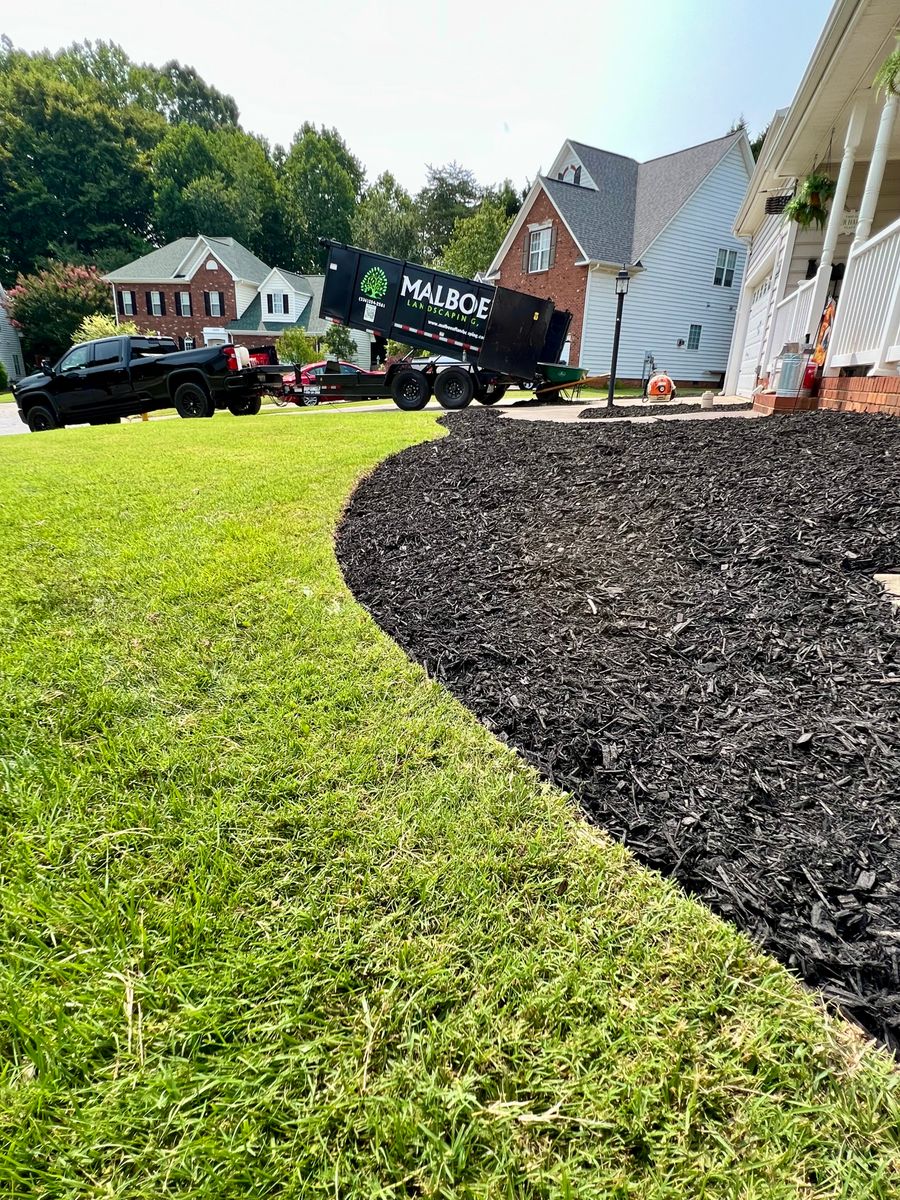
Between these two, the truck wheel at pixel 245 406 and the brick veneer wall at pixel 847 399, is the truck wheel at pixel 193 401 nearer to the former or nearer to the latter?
the truck wheel at pixel 245 406

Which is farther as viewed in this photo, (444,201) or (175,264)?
(444,201)

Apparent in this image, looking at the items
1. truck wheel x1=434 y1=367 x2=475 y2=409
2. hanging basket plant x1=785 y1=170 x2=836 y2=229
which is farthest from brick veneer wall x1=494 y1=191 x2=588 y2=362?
hanging basket plant x1=785 y1=170 x2=836 y2=229

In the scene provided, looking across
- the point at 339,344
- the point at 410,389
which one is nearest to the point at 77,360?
the point at 410,389

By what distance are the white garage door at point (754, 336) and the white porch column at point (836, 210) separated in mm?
3151

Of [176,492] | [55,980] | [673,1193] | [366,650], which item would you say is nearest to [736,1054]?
[673,1193]

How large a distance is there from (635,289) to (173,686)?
23.7m

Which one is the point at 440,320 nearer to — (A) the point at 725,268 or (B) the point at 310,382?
(B) the point at 310,382

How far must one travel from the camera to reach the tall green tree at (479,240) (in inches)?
1249

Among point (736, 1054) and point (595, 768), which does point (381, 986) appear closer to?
point (736, 1054)

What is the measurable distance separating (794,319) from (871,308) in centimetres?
303

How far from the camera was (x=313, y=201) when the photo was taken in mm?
51719

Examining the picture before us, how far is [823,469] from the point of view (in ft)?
12.6

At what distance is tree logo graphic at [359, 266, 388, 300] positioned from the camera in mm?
13281

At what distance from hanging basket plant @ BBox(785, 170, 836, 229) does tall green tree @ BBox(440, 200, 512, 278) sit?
26.3m
